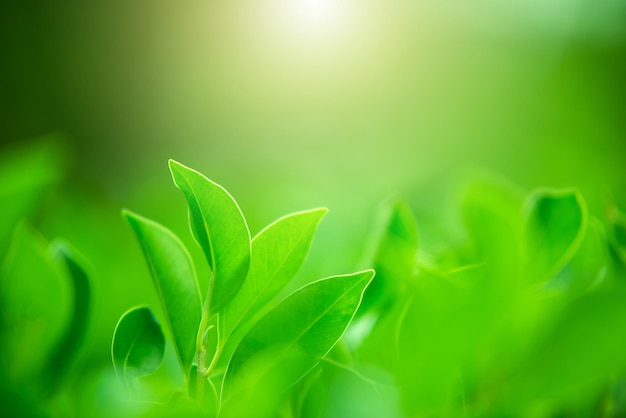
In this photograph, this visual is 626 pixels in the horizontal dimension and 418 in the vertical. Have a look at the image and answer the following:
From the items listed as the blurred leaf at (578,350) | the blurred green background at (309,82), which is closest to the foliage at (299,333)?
the blurred leaf at (578,350)

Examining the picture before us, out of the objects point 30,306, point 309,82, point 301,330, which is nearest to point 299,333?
point 301,330

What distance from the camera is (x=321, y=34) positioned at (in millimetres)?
2186

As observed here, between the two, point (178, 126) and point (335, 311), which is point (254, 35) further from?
point (335, 311)

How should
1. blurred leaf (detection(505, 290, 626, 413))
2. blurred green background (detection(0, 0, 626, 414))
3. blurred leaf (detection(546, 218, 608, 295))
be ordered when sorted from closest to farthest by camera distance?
blurred leaf (detection(505, 290, 626, 413)) < blurred leaf (detection(546, 218, 608, 295)) < blurred green background (detection(0, 0, 626, 414))

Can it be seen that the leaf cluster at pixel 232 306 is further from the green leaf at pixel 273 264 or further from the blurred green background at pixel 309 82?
the blurred green background at pixel 309 82

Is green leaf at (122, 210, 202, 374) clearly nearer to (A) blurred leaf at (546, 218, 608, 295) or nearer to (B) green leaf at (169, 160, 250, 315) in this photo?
(B) green leaf at (169, 160, 250, 315)

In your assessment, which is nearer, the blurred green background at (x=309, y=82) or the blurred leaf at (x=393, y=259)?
the blurred leaf at (x=393, y=259)

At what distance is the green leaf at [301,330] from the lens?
184 mm

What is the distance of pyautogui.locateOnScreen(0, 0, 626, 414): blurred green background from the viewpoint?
1.71 meters

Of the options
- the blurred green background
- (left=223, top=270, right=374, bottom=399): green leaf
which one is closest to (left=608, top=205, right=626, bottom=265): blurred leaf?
(left=223, top=270, right=374, bottom=399): green leaf

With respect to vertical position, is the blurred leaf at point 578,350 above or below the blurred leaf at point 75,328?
above

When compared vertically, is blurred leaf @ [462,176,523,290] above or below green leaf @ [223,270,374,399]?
above

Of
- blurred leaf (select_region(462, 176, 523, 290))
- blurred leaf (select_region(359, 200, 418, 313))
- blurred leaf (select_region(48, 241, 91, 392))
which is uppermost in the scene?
blurred leaf (select_region(462, 176, 523, 290))

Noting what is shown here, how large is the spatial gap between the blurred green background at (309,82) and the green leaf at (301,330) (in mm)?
1070
